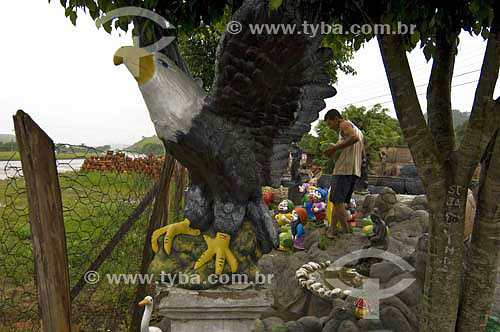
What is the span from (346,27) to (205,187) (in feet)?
4.00

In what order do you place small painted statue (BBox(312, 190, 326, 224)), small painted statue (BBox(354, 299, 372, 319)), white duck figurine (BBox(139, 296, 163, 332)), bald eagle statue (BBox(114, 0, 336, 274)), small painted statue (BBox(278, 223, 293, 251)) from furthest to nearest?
small painted statue (BBox(312, 190, 326, 224)) < small painted statue (BBox(278, 223, 293, 251)) < small painted statue (BBox(354, 299, 372, 319)) < white duck figurine (BBox(139, 296, 163, 332)) < bald eagle statue (BBox(114, 0, 336, 274))

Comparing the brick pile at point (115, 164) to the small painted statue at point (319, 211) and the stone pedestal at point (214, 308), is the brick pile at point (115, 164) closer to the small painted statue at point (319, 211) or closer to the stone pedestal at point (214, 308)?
the stone pedestal at point (214, 308)

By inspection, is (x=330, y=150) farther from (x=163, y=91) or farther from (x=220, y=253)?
(x=163, y=91)

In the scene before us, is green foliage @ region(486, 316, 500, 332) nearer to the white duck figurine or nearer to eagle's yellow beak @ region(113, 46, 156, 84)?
the white duck figurine

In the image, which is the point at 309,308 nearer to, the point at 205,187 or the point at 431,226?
the point at 431,226

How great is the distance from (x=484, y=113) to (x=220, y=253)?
4.94 feet

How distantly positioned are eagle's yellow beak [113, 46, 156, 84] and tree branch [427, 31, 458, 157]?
1.59 meters

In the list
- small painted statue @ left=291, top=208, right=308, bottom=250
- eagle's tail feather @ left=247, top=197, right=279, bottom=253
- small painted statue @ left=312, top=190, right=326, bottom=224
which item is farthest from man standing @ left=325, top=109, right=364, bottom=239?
eagle's tail feather @ left=247, top=197, right=279, bottom=253

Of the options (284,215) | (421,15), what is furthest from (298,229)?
(421,15)

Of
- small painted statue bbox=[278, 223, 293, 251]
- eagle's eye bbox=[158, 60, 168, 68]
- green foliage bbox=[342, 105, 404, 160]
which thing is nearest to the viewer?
eagle's eye bbox=[158, 60, 168, 68]

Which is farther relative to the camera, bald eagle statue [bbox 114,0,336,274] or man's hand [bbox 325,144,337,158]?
man's hand [bbox 325,144,337,158]

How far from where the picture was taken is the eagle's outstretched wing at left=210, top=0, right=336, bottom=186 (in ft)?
3.81

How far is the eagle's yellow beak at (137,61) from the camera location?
1.28 meters

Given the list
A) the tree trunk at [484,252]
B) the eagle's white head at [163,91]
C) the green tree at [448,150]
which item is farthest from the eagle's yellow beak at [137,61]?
the tree trunk at [484,252]
